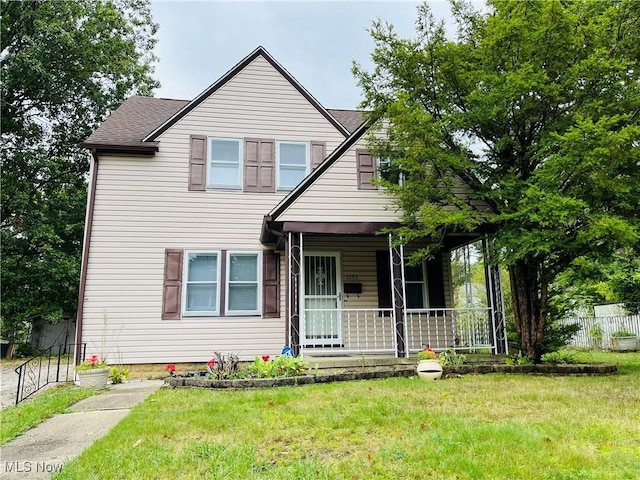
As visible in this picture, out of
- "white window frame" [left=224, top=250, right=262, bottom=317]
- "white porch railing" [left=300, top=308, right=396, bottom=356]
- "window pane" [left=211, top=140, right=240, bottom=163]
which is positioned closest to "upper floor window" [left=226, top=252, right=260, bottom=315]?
"white window frame" [left=224, top=250, right=262, bottom=317]

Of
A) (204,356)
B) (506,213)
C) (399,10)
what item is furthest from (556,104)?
(204,356)

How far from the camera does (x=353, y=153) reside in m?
9.68

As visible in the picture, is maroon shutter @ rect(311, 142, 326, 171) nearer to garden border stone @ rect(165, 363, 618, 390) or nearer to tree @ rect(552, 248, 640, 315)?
garden border stone @ rect(165, 363, 618, 390)

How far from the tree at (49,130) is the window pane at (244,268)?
1088 centimetres

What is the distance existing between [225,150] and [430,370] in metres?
7.42

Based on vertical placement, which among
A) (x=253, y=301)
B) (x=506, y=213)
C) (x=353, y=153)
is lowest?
(x=253, y=301)

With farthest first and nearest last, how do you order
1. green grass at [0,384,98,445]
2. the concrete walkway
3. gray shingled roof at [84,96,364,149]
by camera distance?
gray shingled roof at [84,96,364,149] → green grass at [0,384,98,445] → the concrete walkway

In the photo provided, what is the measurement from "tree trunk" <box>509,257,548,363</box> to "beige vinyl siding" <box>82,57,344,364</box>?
5.24m

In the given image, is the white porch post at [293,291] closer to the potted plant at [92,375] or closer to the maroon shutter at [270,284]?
the maroon shutter at [270,284]

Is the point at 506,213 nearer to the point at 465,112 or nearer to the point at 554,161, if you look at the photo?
Result: the point at 554,161

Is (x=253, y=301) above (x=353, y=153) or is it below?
below

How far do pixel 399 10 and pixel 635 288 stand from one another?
12.3m

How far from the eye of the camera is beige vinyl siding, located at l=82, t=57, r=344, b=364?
9969 millimetres

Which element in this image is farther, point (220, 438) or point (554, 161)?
point (554, 161)
